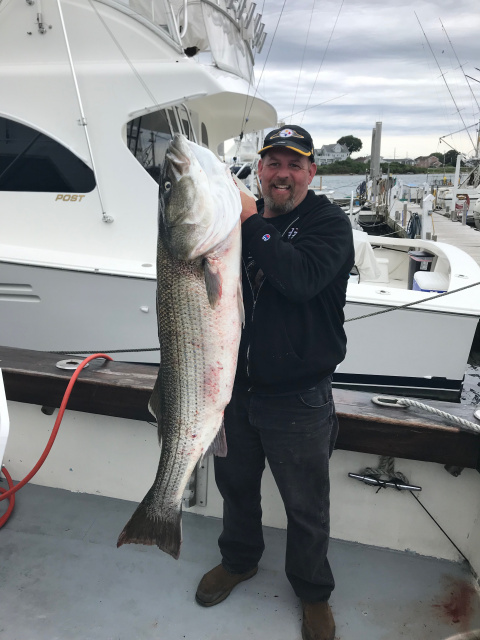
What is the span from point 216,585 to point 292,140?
79.5 inches

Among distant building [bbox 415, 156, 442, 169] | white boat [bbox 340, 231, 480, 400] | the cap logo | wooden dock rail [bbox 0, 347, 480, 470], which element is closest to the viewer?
the cap logo

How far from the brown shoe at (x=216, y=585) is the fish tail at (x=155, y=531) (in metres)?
0.56

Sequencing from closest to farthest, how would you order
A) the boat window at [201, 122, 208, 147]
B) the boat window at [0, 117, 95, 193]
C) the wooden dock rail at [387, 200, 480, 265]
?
the boat window at [0, 117, 95, 193], the boat window at [201, 122, 208, 147], the wooden dock rail at [387, 200, 480, 265]

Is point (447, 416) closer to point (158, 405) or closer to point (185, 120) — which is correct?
point (158, 405)

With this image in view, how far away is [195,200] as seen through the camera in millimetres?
1638

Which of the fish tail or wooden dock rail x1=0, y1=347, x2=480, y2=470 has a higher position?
wooden dock rail x1=0, y1=347, x2=480, y2=470

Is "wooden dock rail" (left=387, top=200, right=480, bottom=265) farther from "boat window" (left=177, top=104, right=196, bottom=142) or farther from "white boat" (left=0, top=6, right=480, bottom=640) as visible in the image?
"boat window" (left=177, top=104, right=196, bottom=142)

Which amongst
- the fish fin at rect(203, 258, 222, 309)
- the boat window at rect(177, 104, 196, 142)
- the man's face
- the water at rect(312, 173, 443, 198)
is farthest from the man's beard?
the water at rect(312, 173, 443, 198)

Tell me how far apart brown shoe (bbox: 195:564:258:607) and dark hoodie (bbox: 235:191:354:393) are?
990 mm

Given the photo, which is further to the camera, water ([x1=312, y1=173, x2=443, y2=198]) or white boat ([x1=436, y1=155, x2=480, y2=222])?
water ([x1=312, y1=173, x2=443, y2=198])

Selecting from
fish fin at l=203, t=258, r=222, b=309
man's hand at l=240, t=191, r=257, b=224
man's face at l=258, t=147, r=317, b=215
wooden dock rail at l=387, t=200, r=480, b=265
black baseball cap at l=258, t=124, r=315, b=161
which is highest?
black baseball cap at l=258, t=124, r=315, b=161

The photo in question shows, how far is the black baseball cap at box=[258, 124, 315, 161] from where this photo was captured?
6.47 ft

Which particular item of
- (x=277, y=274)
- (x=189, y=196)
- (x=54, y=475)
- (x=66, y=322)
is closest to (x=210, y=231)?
(x=189, y=196)

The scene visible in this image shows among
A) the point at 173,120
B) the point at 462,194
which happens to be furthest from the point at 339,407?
the point at 462,194
